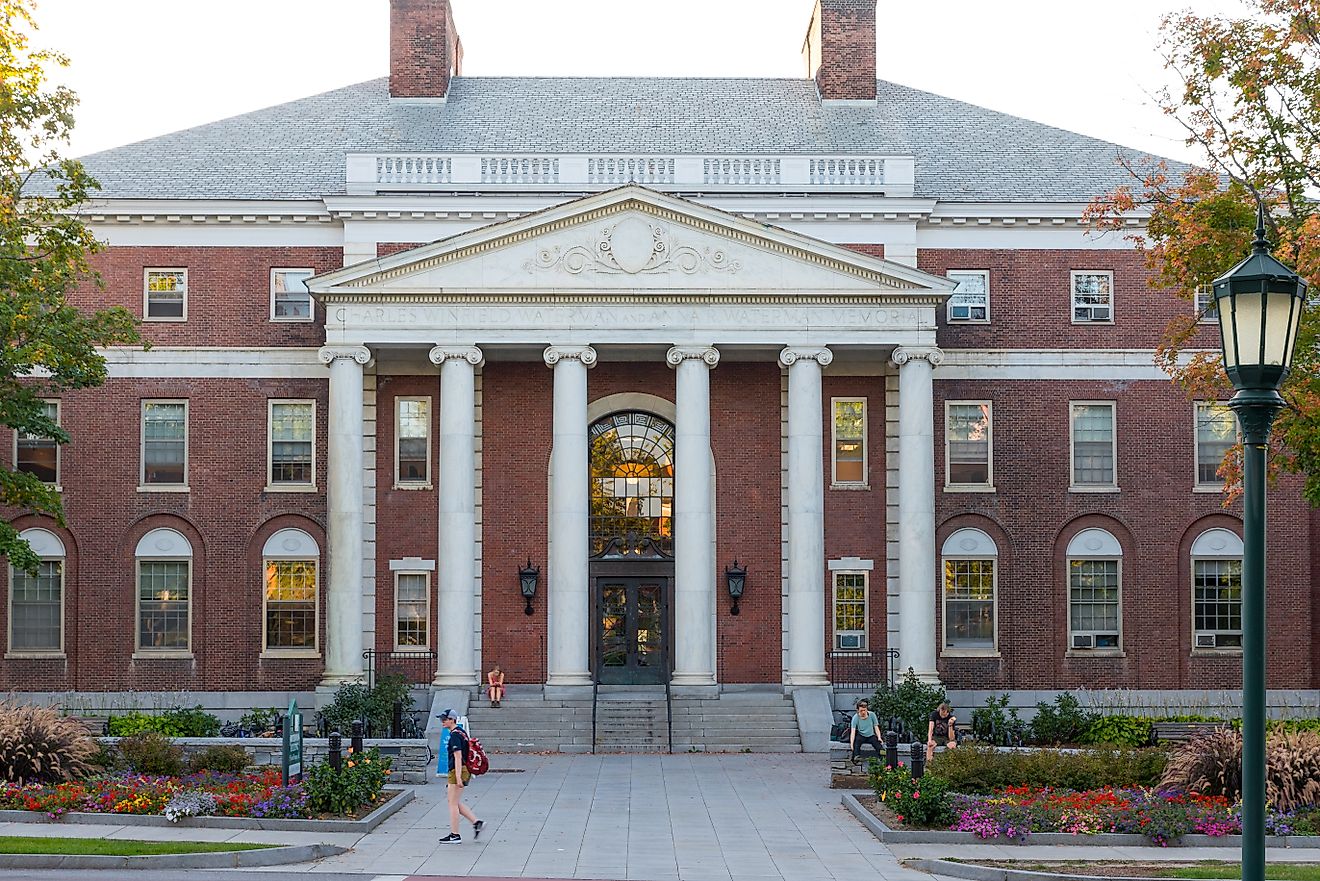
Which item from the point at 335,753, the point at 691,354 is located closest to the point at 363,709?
the point at 691,354

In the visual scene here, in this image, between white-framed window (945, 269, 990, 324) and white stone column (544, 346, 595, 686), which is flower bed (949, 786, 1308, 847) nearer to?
white stone column (544, 346, 595, 686)

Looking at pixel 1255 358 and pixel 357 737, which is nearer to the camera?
pixel 1255 358

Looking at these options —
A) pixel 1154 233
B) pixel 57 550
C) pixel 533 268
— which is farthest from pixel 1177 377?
pixel 57 550

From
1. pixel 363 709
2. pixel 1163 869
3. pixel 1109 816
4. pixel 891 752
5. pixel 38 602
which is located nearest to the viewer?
pixel 1163 869

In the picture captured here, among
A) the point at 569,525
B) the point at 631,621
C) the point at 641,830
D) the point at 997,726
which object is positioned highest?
the point at 569,525

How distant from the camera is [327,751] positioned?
87.6ft

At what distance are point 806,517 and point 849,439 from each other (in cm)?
430

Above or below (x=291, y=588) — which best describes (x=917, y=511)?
above

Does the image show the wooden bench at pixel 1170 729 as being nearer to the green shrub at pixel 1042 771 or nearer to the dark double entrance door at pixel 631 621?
the green shrub at pixel 1042 771

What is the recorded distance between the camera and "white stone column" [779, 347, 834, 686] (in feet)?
118

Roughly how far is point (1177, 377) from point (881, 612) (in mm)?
12899

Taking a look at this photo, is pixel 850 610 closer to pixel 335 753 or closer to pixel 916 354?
pixel 916 354

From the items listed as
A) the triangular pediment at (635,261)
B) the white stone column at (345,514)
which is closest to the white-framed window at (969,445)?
the triangular pediment at (635,261)

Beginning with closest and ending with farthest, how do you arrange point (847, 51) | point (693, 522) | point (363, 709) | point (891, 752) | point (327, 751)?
point (891, 752) → point (327, 751) → point (363, 709) → point (693, 522) → point (847, 51)
